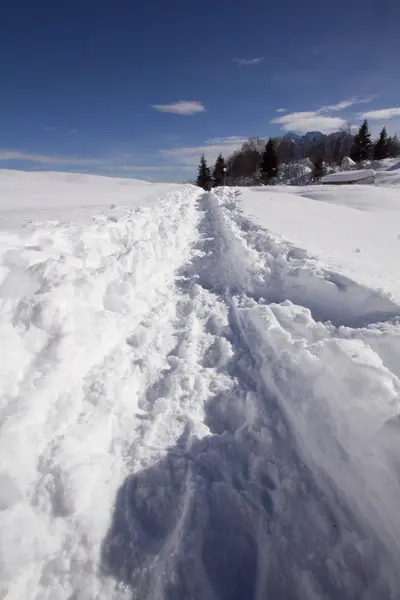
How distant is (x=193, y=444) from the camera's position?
9.52 feet

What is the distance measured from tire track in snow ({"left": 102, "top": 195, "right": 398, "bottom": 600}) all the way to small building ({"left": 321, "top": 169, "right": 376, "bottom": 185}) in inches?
1845

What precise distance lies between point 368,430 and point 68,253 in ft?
17.4

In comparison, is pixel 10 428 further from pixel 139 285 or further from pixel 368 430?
pixel 139 285

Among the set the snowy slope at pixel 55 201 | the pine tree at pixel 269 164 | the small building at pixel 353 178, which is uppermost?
the snowy slope at pixel 55 201

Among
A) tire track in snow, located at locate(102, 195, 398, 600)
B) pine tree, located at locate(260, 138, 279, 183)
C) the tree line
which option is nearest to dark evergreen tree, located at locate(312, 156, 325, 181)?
the tree line

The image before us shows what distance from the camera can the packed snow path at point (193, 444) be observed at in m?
2.06

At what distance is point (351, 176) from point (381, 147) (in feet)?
55.7

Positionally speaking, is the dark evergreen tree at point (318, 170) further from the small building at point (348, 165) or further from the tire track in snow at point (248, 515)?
the tire track in snow at point (248, 515)

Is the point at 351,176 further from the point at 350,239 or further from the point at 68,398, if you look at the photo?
the point at 68,398

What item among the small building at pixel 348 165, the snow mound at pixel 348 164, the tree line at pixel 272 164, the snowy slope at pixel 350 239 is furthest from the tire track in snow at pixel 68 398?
the snow mound at pixel 348 164

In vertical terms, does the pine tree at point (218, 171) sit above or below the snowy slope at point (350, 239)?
below

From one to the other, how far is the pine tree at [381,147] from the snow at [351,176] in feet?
→ 47.0

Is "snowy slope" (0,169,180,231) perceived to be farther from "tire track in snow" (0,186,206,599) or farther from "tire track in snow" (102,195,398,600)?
"tire track in snow" (102,195,398,600)

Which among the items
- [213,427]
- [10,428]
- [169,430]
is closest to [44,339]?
[10,428]
